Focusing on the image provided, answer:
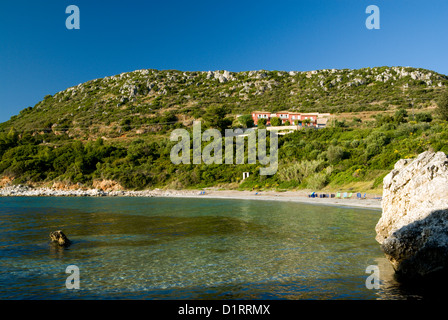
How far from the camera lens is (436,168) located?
952 centimetres

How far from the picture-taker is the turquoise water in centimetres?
818

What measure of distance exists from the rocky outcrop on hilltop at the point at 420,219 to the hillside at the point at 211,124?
963 inches

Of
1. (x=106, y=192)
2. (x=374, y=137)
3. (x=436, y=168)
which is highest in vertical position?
(x=374, y=137)

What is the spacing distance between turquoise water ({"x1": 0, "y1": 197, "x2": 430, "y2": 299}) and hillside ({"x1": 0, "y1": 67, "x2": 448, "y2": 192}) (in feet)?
70.9

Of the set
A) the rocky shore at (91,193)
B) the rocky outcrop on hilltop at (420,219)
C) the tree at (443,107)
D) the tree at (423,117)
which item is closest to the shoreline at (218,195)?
the rocky shore at (91,193)

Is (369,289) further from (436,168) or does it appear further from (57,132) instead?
(57,132)

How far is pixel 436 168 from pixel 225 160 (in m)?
45.1

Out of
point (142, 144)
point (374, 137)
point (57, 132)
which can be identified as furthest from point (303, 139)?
point (57, 132)

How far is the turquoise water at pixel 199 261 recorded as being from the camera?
322 inches

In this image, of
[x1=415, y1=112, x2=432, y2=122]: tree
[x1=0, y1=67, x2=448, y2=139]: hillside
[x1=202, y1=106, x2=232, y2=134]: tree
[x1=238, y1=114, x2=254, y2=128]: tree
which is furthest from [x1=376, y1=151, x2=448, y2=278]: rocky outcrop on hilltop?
[x1=0, y1=67, x2=448, y2=139]: hillside

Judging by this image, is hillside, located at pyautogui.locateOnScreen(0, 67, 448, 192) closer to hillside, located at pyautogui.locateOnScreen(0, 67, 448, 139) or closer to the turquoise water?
hillside, located at pyautogui.locateOnScreen(0, 67, 448, 139)

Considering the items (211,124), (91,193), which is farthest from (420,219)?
(211,124)

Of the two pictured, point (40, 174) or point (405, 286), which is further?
point (40, 174)
